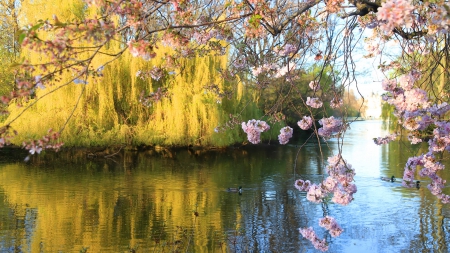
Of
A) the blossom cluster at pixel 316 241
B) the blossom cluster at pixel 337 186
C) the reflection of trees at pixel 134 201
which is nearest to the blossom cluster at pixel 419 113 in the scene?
the blossom cluster at pixel 337 186

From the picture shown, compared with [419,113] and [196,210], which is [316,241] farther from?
[196,210]

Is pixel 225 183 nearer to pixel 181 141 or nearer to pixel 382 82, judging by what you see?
pixel 181 141

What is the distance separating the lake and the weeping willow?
2.22 m

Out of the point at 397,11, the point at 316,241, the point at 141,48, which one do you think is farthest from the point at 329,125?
the point at 141,48

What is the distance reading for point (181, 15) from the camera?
9.75 ft

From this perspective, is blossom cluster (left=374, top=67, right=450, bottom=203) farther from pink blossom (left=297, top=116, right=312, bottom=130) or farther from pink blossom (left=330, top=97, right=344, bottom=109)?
pink blossom (left=297, top=116, right=312, bottom=130)

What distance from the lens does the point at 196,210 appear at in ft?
23.3

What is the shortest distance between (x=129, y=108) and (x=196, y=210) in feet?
33.2

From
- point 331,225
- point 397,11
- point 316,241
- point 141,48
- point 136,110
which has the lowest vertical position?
point 316,241

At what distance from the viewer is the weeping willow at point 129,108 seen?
15445 millimetres

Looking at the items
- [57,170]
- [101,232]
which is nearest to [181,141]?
[57,170]

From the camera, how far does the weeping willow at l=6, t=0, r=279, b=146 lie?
50.7 feet

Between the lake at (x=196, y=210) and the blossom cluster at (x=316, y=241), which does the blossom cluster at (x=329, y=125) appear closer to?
the lake at (x=196, y=210)

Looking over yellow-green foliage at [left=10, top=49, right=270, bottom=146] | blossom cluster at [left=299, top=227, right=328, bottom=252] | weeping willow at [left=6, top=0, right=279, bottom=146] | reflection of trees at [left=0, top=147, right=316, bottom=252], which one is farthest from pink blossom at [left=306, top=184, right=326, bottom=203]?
yellow-green foliage at [left=10, top=49, right=270, bottom=146]
